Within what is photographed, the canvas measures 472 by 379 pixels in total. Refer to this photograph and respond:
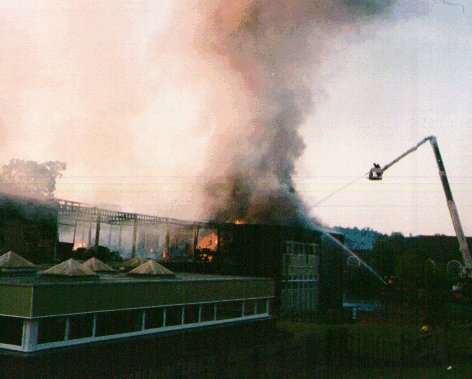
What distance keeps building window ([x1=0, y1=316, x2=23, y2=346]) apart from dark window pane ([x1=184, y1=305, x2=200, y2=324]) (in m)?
6.68

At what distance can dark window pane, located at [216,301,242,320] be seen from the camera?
21.4 metres

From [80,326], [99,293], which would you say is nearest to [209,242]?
[99,293]

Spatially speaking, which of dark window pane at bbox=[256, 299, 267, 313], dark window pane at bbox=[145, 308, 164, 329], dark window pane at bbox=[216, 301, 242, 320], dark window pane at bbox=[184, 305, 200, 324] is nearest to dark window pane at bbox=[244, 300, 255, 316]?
dark window pane at bbox=[256, 299, 267, 313]

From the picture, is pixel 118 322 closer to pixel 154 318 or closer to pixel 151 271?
pixel 154 318

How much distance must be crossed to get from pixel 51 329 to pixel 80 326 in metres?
0.92

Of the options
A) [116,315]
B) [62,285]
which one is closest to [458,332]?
[116,315]

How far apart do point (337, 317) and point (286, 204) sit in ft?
37.4

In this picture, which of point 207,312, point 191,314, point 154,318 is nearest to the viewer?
point 154,318

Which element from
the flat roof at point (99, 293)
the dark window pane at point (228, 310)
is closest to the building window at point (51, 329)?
the flat roof at point (99, 293)

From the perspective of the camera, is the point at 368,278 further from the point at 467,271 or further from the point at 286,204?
the point at 467,271

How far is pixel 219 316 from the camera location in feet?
69.8

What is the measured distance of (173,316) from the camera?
738 inches

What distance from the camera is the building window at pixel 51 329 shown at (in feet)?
45.3

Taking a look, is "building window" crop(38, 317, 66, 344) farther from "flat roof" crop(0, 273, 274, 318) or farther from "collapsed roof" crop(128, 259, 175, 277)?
"collapsed roof" crop(128, 259, 175, 277)
